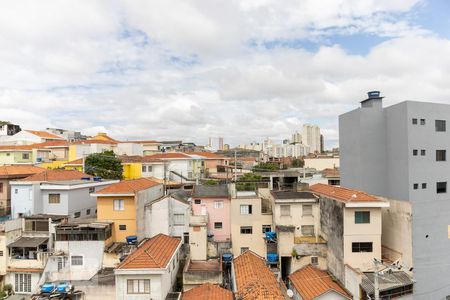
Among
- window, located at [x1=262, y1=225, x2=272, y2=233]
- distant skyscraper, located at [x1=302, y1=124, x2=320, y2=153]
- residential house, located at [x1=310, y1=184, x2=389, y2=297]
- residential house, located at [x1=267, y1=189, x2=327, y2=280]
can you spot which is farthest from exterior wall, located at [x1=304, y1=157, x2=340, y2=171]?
distant skyscraper, located at [x1=302, y1=124, x2=320, y2=153]

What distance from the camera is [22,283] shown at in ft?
82.5

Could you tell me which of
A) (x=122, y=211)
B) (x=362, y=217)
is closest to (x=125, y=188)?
(x=122, y=211)

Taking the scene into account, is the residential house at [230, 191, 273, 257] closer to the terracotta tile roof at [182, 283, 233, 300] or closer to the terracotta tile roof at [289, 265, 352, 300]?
the terracotta tile roof at [289, 265, 352, 300]

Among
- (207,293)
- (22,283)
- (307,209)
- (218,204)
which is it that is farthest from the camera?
(218,204)

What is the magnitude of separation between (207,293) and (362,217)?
42.0 ft

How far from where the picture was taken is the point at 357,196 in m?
23.6

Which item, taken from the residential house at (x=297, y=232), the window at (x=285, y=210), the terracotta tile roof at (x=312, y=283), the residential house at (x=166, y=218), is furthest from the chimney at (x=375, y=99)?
the residential house at (x=166, y=218)

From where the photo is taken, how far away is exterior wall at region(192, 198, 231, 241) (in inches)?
1214

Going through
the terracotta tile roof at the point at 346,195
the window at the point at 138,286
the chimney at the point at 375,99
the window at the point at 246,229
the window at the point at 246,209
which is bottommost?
the window at the point at 138,286

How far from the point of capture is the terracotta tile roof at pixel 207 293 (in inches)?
844

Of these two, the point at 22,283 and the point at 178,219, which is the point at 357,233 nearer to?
the point at 178,219

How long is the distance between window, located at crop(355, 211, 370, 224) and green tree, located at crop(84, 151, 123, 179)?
32.4 meters

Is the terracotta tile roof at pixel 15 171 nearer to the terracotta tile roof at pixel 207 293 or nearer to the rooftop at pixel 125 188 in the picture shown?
the rooftop at pixel 125 188

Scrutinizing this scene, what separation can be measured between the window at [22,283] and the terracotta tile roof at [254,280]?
16.8m
